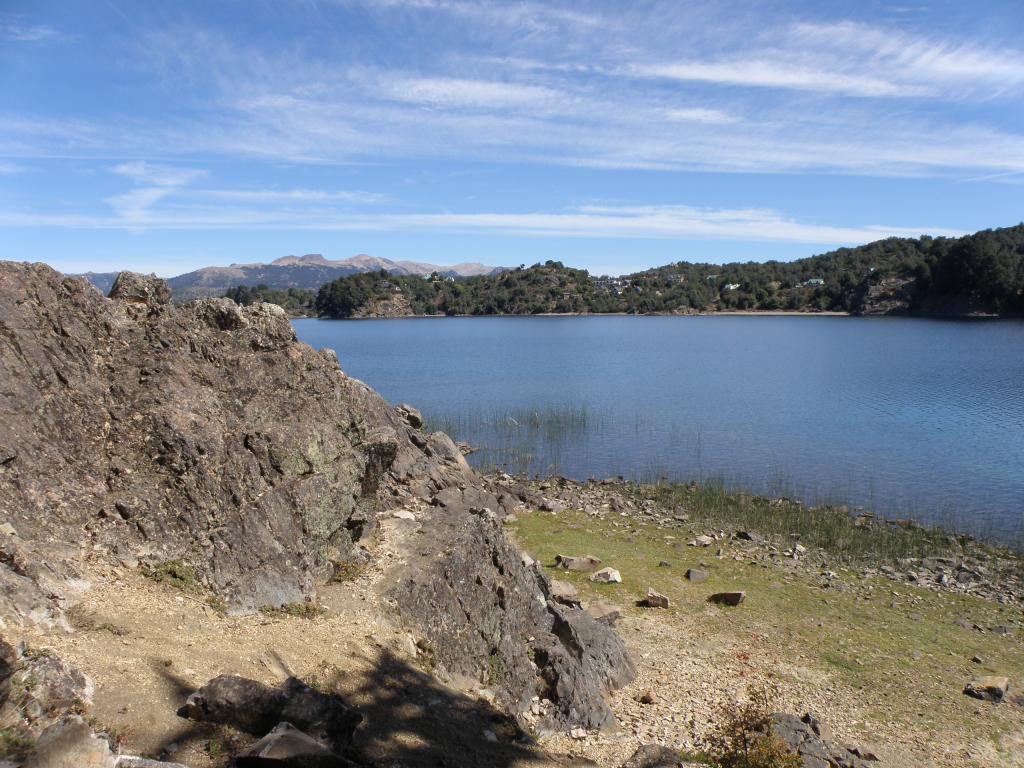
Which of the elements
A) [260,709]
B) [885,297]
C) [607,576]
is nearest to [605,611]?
[607,576]

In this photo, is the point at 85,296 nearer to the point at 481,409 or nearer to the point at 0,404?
the point at 0,404

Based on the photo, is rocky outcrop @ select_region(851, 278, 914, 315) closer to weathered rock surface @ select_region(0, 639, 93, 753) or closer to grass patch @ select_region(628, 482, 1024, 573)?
grass patch @ select_region(628, 482, 1024, 573)

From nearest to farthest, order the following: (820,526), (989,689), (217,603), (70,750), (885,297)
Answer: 1. (70,750)
2. (217,603)
3. (989,689)
4. (820,526)
5. (885,297)

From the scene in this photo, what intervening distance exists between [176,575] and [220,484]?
1.43 metres

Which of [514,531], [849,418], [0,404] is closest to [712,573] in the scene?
[514,531]

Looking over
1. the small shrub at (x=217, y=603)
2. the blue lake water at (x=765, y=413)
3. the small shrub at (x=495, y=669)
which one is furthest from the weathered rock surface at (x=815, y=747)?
the blue lake water at (x=765, y=413)

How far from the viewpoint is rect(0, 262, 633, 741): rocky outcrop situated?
9.20m

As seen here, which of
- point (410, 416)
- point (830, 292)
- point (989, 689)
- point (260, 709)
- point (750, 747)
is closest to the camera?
point (260, 709)

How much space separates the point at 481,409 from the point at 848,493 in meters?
23.3

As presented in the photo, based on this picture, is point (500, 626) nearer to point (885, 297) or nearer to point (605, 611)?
point (605, 611)

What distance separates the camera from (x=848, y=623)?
17.1m

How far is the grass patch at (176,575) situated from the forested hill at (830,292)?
458ft

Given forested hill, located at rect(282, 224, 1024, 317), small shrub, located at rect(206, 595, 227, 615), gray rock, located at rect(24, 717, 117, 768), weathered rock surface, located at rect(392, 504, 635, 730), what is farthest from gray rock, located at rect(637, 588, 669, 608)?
forested hill, located at rect(282, 224, 1024, 317)

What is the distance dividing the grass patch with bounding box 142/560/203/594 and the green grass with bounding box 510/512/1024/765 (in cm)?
1052
